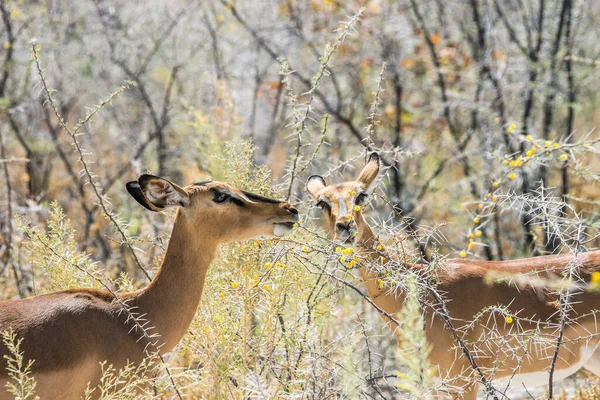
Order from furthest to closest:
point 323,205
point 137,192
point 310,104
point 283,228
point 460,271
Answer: point 310,104 → point 323,205 → point 460,271 → point 137,192 → point 283,228

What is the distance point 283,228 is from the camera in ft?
15.3

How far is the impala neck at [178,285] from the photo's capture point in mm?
4551

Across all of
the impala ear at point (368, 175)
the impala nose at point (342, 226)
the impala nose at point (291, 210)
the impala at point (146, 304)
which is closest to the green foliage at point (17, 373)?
the impala at point (146, 304)

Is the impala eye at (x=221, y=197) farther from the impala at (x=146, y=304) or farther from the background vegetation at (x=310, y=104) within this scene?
the background vegetation at (x=310, y=104)

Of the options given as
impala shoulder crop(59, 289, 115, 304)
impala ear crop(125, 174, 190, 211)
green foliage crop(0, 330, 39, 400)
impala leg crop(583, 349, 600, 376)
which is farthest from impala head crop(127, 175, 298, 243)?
impala leg crop(583, 349, 600, 376)

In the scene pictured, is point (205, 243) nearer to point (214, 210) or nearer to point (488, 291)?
point (214, 210)

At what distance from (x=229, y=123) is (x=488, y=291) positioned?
10.3 feet

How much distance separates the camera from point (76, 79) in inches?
492

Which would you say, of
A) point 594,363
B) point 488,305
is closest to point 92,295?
point 488,305

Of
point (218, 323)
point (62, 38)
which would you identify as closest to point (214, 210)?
point (218, 323)

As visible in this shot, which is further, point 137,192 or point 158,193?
point 137,192

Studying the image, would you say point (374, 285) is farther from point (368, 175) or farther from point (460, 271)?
point (368, 175)

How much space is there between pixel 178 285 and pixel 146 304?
212 mm

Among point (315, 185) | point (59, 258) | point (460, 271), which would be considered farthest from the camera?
point (315, 185)
